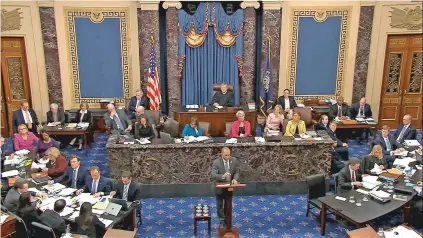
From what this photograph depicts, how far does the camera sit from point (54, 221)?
636 cm

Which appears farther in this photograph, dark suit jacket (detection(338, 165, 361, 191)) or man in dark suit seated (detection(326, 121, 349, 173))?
man in dark suit seated (detection(326, 121, 349, 173))

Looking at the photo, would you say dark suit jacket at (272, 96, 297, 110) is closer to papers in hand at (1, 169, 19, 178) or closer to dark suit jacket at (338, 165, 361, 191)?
dark suit jacket at (338, 165, 361, 191)

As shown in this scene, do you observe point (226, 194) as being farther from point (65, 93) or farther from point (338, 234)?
point (65, 93)

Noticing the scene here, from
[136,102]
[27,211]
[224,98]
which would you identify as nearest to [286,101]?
[224,98]

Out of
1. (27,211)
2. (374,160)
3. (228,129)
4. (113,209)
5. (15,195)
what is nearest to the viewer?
(27,211)

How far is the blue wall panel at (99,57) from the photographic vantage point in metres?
12.2

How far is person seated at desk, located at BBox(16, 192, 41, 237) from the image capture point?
21.4 ft

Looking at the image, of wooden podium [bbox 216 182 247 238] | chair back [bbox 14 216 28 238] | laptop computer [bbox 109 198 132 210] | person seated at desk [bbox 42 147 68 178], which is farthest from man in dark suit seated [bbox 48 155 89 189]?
wooden podium [bbox 216 182 247 238]

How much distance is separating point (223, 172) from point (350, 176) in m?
2.22

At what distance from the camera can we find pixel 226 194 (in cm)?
712

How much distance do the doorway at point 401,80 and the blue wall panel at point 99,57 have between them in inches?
290

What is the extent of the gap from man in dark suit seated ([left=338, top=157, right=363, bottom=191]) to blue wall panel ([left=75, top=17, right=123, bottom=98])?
7.01 metres

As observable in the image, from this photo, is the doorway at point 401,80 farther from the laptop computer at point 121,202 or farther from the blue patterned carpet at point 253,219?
the laptop computer at point 121,202

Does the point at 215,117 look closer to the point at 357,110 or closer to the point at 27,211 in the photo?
the point at 357,110
